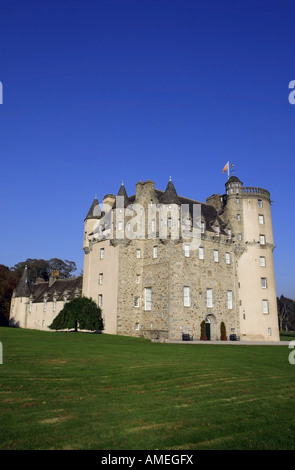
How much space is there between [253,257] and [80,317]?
70.6ft

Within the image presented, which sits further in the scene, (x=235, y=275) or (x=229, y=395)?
(x=235, y=275)

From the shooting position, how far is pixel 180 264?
129ft

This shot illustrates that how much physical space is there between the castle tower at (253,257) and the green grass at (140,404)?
1069 inches

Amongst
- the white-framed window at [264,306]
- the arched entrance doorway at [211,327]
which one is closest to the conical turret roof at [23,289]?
the arched entrance doorway at [211,327]

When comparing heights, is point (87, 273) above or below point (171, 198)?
below

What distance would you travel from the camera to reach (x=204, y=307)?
4059 cm

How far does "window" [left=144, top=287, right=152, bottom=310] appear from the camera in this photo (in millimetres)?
40375

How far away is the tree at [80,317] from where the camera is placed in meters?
38.6

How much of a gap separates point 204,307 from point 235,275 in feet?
22.0

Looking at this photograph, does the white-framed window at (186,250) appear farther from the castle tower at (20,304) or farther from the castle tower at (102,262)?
the castle tower at (20,304)

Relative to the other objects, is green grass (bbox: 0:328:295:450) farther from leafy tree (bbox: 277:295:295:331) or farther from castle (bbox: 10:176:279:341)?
leafy tree (bbox: 277:295:295:331)

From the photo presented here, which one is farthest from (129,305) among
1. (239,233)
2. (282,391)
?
(282,391)
